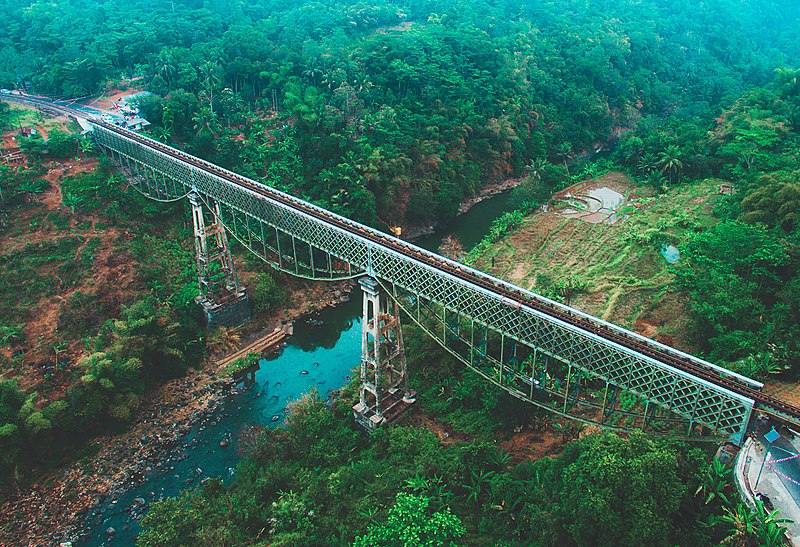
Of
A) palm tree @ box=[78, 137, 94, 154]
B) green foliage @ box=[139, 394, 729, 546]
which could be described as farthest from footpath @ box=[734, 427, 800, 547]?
palm tree @ box=[78, 137, 94, 154]

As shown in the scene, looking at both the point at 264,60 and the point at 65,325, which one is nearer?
the point at 65,325

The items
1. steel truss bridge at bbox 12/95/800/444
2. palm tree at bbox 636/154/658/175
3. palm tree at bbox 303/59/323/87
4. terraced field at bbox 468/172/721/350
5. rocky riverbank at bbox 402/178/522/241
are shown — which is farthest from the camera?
palm tree at bbox 636/154/658/175

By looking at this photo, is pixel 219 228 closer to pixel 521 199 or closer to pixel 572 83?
pixel 521 199

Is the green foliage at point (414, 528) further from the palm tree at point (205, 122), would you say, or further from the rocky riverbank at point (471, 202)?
the palm tree at point (205, 122)

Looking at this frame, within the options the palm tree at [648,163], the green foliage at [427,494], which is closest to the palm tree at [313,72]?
the palm tree at [648,163]

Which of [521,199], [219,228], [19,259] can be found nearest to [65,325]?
[19,259]

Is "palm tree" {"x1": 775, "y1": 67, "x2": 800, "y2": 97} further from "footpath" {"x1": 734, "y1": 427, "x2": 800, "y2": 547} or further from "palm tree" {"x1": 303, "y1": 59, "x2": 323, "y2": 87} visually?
"footpath" {"x1": 734, "y1": 427, "x2": 800, "y2": 547}
